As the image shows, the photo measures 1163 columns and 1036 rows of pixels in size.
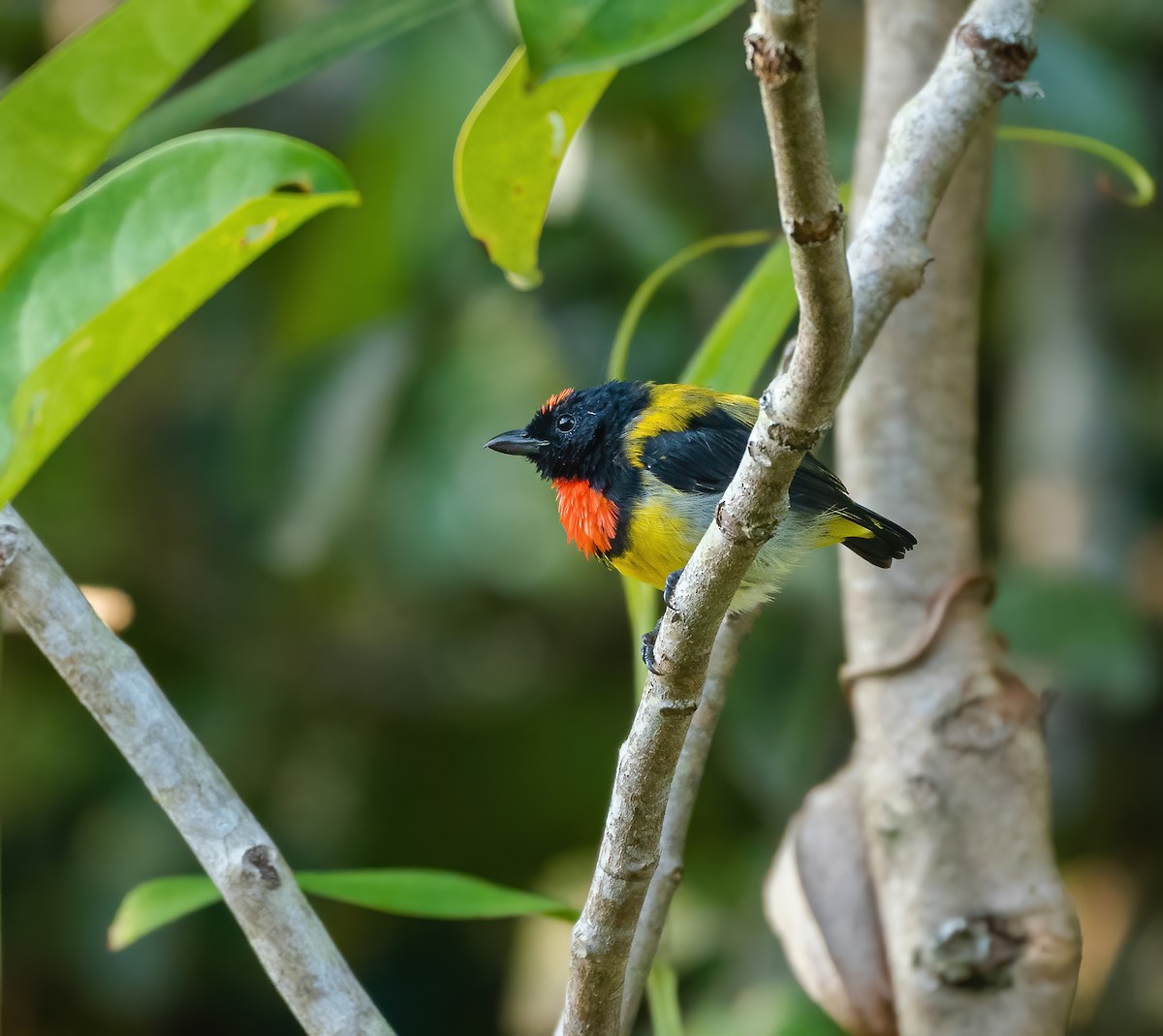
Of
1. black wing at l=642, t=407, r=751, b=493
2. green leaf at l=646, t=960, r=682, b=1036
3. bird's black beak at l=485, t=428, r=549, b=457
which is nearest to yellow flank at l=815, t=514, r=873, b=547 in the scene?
black wing at l=642, t=407, r=751, b=493

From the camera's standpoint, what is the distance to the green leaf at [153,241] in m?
1.28

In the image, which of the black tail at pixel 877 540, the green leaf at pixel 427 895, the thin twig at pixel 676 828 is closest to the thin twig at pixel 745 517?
the thin twig at pixel 676 828

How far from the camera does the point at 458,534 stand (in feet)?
13.4

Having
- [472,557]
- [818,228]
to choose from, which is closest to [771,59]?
[818,228]

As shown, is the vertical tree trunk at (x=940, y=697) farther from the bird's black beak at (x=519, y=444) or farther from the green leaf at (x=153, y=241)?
the green leaf at (x=153, y=241)

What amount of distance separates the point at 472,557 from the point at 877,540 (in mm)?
2134

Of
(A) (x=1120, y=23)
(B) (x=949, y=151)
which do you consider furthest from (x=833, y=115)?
(B) (x=949, y=151)

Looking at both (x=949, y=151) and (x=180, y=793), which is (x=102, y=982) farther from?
(x=949, y=151)

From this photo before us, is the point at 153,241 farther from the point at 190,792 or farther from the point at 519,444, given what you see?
the point at 519,444

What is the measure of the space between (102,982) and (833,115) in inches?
128

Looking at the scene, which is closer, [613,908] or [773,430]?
[773,430]

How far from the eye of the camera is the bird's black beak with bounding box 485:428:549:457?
257cm

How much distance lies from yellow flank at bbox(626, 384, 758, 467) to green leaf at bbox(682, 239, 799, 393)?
0.38 m

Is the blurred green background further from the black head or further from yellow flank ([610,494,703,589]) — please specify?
yellow flank ([610,494,703,589])
